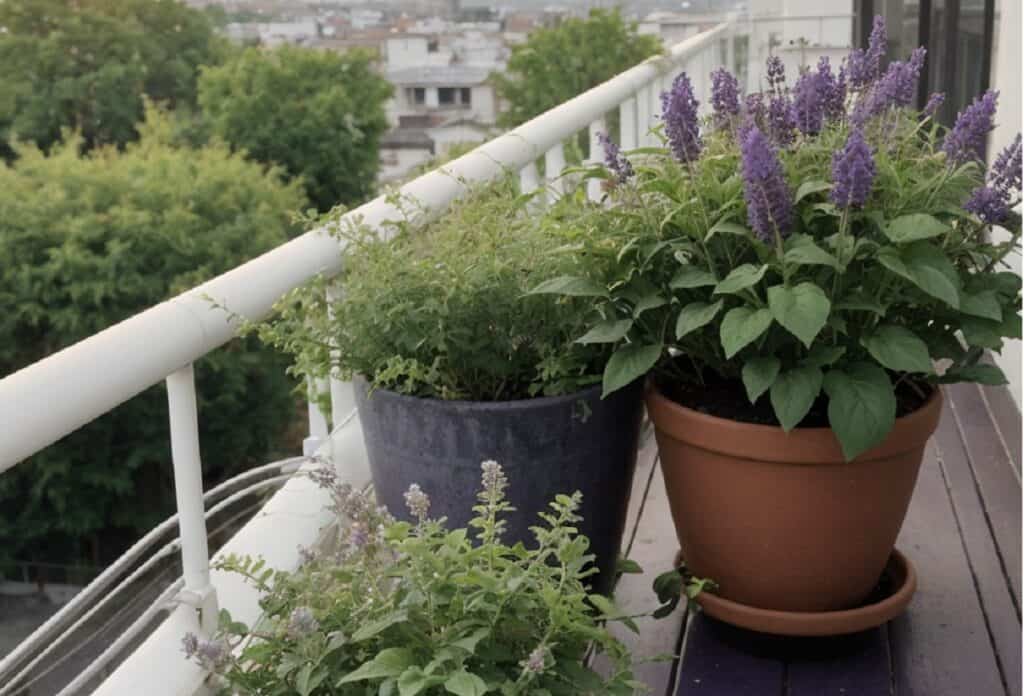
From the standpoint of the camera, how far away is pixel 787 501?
6.14 feet

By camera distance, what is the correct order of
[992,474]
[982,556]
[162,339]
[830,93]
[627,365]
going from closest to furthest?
[162,339] → [627,365] → [830,93] → [982,556] → [992,474]

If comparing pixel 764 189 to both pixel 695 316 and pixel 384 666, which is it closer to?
pixel 695 316

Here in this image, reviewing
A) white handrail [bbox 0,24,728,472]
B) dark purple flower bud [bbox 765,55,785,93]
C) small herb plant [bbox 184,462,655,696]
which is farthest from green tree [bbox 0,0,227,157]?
small herb plant [bbox 184,462,655,696]

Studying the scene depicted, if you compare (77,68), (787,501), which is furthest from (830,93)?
(77,68)

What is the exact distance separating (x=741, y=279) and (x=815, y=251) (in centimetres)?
10

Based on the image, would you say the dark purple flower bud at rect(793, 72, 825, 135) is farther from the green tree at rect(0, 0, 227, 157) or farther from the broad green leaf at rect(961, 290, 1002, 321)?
the green tree at rect(0, 0, 227, 157)

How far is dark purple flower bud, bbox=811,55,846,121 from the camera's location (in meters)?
1.90

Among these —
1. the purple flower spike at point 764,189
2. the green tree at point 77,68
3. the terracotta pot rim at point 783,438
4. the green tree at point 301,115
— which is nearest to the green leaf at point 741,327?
the purple flower spike at point 764,189

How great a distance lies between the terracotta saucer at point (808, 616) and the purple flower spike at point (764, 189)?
24.1 inches

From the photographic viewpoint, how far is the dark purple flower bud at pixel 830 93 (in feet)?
6.23

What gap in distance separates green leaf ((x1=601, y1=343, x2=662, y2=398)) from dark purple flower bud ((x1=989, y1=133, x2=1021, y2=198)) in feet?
1.79

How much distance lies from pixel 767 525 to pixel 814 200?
48cm

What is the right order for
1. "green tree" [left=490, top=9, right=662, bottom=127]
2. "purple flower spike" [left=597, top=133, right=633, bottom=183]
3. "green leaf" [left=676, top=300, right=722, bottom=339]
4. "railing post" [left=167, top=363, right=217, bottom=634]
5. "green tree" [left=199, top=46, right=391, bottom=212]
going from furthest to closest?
"green tree" [left=199, top=46, right=391, bottom=212] < "green tree" [left=490, top=9, right=662, bottom=127] < "purple flower spike" [left=597, top=133, right=633, bottom=183] < "green leaf" [left=676, top=300, right=722, bottom=339] < "railing post" [left=167, top=363, right=217, bottom=634]

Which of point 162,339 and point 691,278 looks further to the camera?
point 691,278
